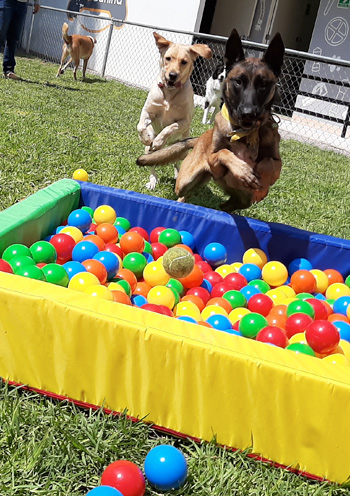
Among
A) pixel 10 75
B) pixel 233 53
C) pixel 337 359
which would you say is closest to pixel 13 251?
pixel 337 359

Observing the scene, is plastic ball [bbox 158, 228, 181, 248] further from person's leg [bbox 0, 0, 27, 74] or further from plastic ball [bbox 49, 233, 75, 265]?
person's leg [bbox 0, 0, 27, 74]

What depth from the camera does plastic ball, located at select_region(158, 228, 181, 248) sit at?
13.3ft

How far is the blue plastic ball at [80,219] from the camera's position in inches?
161

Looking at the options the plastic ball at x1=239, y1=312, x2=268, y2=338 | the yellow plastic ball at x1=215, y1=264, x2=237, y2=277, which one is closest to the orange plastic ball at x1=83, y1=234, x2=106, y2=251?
the yellow plastic ball at x1=215, y1=264, x2=237, y2=277

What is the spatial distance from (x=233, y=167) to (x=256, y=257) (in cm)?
71

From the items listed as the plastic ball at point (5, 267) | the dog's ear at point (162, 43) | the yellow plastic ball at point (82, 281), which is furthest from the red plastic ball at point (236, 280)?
the dog's ear at point (162, 43)

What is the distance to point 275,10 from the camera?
1517 centimetres

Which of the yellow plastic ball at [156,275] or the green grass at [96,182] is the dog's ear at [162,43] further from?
the yellow plastic ball at [156,275]

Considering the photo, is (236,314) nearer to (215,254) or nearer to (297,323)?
(297,323)

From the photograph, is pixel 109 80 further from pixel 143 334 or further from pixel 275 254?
pixel 143 334

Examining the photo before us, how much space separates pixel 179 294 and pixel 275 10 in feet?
45.5

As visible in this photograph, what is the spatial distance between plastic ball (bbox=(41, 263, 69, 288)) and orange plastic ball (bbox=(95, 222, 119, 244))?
3.05 ft

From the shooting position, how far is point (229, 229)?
164 inches

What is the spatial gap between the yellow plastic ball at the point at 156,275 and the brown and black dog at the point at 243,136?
0.89 metres
